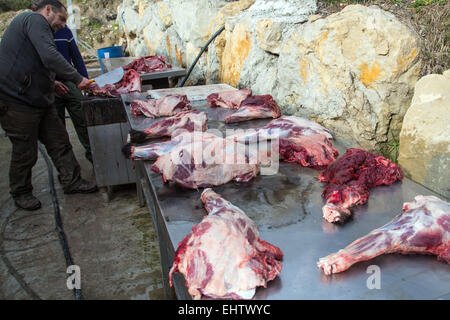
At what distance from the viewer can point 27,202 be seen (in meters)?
4.66

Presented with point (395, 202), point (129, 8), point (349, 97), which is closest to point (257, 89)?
point (349, 97)

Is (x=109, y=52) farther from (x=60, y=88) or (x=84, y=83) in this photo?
(x=84, y=83)

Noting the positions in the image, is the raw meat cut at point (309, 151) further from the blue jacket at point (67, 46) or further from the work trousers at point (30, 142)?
the blue jacket at point (67, 46)

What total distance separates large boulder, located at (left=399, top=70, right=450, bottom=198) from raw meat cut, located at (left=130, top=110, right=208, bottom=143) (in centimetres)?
162

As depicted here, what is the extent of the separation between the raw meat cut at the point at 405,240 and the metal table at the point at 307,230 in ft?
0.12

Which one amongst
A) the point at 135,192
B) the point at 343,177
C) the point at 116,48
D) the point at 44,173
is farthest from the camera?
the point at 116,48

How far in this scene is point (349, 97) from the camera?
3.06 m

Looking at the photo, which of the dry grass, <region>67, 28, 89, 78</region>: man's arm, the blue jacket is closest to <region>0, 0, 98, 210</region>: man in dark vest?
the blue jacket

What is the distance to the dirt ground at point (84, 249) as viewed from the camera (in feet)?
10.9

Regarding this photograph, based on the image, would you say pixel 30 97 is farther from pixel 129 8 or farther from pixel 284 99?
pixel 129 8

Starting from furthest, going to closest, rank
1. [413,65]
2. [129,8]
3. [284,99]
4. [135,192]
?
[129,8], [135,192], [284,99], [413,65]

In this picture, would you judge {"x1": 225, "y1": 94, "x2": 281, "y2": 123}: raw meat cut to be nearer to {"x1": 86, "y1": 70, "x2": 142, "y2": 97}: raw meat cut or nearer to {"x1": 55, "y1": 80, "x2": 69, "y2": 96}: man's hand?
{"x1": 86, "y1": 70, "x2": 142, "y2": 97}: raw meat cut

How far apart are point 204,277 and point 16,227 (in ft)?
12.0

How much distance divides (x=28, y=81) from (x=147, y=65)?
8.55 ft
